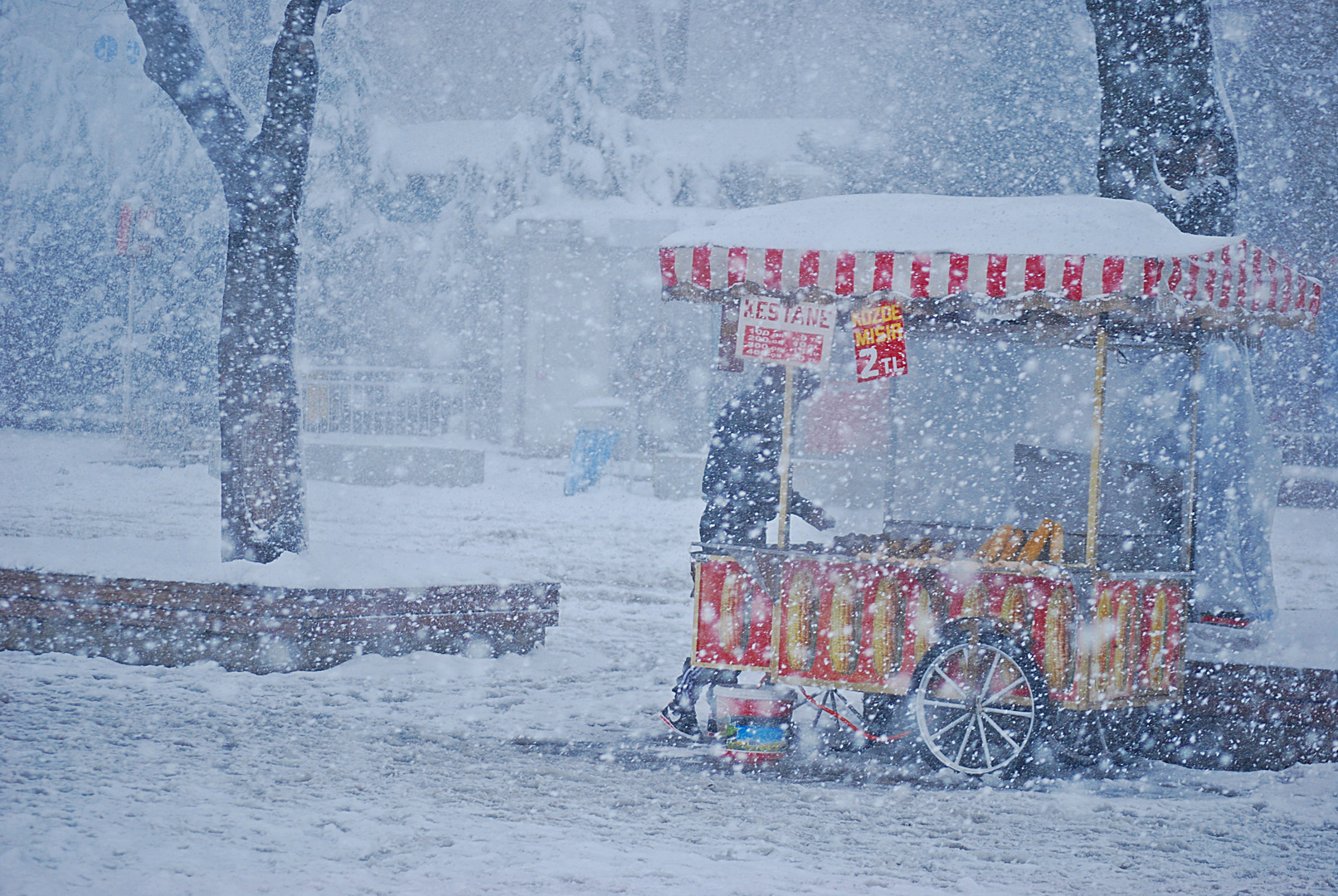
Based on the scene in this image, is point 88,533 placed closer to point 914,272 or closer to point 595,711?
Result: point 595,711

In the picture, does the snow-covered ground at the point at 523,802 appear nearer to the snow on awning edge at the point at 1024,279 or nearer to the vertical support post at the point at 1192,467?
the vertical support post at the point at 1192,467

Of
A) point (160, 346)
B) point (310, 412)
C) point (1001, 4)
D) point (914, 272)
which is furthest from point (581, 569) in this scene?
point (160, 346)

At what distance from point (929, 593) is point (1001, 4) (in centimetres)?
1617

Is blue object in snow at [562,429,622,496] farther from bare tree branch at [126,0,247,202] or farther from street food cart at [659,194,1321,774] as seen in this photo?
street food cart at [659,194,1321,774]

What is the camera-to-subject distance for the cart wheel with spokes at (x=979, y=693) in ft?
19.5

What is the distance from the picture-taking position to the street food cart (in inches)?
226

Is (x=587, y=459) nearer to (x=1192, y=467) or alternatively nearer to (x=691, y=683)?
(x=691, y=683)

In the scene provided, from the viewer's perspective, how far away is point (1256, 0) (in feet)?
61.7

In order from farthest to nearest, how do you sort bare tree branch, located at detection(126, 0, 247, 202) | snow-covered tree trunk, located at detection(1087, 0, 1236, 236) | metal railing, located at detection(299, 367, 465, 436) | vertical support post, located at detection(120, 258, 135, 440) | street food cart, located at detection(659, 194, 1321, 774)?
vertical support post, located at detection(120, 258, 135, 440) → metal railing, located at detection(299, 367, 465, 436) → bare tree branch, located at detection(126, 0, 247, 202) → snow-covered tree trunk, located at detection(1087, 0, 1236, 236) → street food cart, located at detection(659, 194, 1321, 774)

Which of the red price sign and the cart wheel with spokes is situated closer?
the cart wheel with spokes

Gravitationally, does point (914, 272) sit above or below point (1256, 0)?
below

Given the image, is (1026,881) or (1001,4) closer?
(1026,881)

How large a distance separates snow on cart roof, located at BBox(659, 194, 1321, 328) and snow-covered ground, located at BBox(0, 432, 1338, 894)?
2.30 metres

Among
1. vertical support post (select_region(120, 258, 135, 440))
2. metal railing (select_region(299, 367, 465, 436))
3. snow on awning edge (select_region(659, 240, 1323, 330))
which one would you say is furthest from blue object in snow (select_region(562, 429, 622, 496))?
snow on awning edge (select_region(659, 240, 1323, 330))
